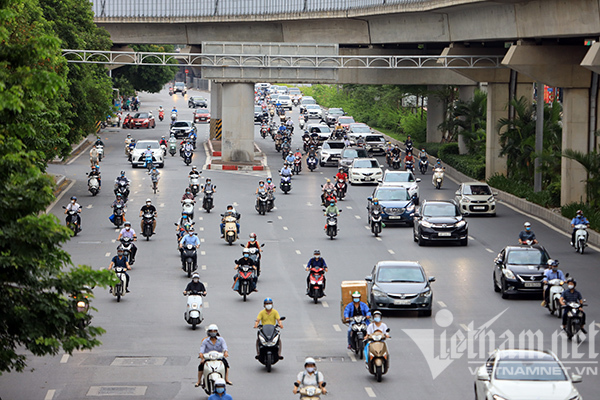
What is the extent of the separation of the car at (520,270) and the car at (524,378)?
401 inches

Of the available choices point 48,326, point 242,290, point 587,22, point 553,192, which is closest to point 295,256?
point 242,290

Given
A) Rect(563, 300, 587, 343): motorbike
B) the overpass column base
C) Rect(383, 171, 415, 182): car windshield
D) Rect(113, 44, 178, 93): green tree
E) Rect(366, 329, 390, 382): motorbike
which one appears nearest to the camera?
Rect(366, 329, 390, 382): motorbike

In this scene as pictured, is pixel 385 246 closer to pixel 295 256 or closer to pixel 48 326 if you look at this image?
pixel 295 256

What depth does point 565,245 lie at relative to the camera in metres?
36.7

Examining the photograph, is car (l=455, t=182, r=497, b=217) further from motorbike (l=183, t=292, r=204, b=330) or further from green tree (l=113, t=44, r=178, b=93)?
green tree (l=113, t=44, r=178, b=93)

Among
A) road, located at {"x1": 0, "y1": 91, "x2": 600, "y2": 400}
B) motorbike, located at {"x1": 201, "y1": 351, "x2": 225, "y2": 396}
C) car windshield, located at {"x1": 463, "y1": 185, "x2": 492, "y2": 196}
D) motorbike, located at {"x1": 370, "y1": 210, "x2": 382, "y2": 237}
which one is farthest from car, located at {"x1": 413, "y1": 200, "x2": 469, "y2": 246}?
motorbike, located at {"x1": 201, "y1": 351, "x2": 225, "y2": 396}

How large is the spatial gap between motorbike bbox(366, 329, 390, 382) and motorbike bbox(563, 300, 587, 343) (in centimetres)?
506

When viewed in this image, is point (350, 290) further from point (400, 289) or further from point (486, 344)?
point (486, 344)

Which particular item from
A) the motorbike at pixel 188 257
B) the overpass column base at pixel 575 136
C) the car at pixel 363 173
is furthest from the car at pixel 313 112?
the motorbike at pixel 188 257

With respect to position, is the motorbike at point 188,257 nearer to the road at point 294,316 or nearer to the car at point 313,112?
the road at point 294,316

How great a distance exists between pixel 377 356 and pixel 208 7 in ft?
161

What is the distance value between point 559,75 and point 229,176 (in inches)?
815

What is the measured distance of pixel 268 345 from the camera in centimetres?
2036

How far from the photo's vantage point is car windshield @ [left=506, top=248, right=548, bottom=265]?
91.8ft
